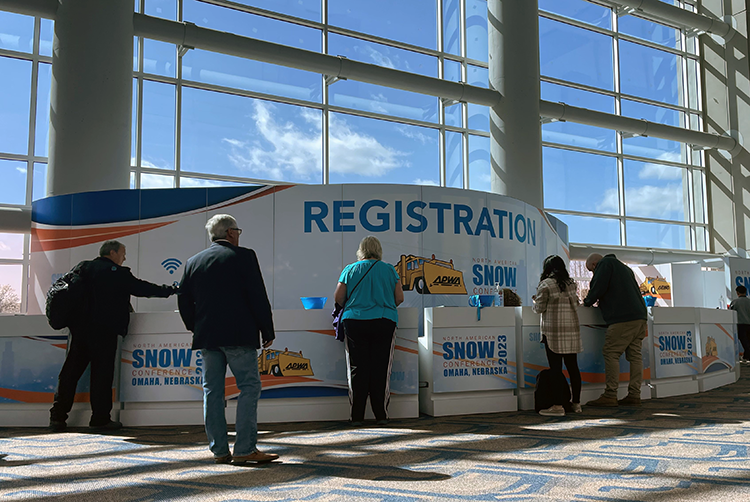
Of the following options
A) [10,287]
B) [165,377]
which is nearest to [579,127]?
[10,287]

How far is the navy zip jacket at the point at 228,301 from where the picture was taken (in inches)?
137

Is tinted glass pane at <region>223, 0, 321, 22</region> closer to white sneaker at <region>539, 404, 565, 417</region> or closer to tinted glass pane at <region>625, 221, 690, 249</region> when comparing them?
tinted glass pane at <region>625, 221, 690, 249</region>

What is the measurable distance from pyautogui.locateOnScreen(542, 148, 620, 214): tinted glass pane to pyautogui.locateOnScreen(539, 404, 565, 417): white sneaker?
10.9m

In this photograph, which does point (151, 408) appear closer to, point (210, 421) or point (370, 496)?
point (210, 421)

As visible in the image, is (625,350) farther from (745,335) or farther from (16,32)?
(16,32)

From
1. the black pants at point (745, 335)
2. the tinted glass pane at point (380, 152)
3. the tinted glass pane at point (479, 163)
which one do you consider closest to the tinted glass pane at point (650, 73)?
the tinted glass pane at point (479, 163)

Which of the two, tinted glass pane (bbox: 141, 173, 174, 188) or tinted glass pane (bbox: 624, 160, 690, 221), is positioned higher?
tinted glass pane (bbox: 624, 160, 690, 221)

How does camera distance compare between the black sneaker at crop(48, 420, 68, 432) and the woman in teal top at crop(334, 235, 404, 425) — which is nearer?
the black sneaker at crop(48, 420, 68, 432)

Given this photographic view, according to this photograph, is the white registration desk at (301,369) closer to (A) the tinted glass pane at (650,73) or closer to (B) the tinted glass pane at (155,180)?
(B) the tinted glass pane at (155,180)

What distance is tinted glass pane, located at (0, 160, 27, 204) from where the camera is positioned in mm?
11023

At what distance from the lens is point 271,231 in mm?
7816

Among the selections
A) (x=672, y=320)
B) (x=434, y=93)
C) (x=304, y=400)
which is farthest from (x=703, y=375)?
(x=434, y=93)

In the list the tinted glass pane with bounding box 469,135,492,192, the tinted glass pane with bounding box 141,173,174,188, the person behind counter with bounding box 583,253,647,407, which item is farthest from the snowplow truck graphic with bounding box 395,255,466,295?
Result: the tinted glass pane with bounding box 469,135,492,192

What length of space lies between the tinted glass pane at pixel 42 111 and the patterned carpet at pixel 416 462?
25.2 ft
